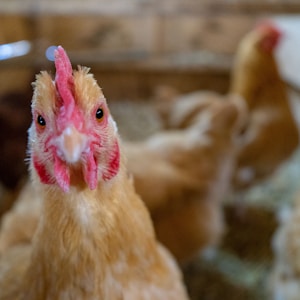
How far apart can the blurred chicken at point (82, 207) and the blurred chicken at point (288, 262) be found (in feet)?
1.79

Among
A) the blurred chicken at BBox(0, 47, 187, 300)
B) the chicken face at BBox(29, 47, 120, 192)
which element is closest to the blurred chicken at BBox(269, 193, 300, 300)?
the blurred chicken at BBox(0, 47, 187, 300)

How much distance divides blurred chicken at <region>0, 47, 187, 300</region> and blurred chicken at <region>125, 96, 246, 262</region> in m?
0.62

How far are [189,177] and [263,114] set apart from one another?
55 cm

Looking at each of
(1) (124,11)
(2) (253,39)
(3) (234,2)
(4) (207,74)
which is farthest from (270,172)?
(1) (124,11)

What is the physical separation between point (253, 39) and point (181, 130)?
0.50 m

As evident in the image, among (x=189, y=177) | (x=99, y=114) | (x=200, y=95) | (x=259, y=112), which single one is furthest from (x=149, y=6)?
(x=99, y=114)

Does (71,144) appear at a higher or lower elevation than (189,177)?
higher

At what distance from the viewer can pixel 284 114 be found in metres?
1.95

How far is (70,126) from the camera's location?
2.06 feet

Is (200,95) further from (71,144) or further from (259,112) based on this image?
(71,144)

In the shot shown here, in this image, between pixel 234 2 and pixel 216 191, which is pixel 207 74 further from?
pixel 216 191

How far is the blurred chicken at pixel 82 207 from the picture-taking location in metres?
0.65

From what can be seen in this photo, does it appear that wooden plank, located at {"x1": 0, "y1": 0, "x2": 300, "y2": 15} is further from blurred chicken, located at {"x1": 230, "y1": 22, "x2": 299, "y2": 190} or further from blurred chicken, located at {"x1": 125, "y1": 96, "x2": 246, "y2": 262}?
blurred chicken, located at {"x1": 125, "y1": 96, "x2": 246, "y2": 262}

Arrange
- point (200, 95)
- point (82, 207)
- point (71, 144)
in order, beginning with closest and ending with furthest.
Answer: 1. point (71, 144)
2. point (82, 207)
3. point (200, 95)
